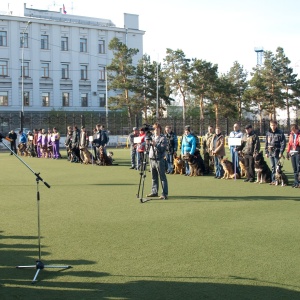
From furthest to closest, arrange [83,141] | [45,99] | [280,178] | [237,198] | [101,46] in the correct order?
[101,46] → [45,99] → [83,141] → [280,178] → [237,198]

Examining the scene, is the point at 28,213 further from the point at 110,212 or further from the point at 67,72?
the point at 67,72

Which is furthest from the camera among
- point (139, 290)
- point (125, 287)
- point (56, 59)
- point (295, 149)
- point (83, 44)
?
point (83, 44)

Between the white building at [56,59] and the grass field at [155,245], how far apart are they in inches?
2301

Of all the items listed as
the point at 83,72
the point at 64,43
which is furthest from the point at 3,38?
the point at 83,72

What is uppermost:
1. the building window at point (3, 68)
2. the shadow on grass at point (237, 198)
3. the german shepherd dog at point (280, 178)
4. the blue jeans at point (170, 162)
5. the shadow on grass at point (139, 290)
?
the building window at point (3, 68)

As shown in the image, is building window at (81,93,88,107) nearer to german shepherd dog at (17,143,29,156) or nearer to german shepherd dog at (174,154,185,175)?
german shepherd dog at (17,143,29,156)

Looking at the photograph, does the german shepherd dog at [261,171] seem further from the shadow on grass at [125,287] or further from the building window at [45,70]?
the building window at [45,70]

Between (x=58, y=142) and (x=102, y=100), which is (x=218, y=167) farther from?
(x=102, y=100)

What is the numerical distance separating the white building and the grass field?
192ft

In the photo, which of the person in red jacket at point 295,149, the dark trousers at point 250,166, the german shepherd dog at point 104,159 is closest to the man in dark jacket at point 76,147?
the german shepherd dog at point 104,159

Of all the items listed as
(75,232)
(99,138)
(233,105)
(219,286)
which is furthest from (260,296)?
(233,105)

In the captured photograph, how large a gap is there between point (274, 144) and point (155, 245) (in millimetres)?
9221

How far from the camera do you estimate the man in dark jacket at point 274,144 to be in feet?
54.3

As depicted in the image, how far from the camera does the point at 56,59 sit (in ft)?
241
